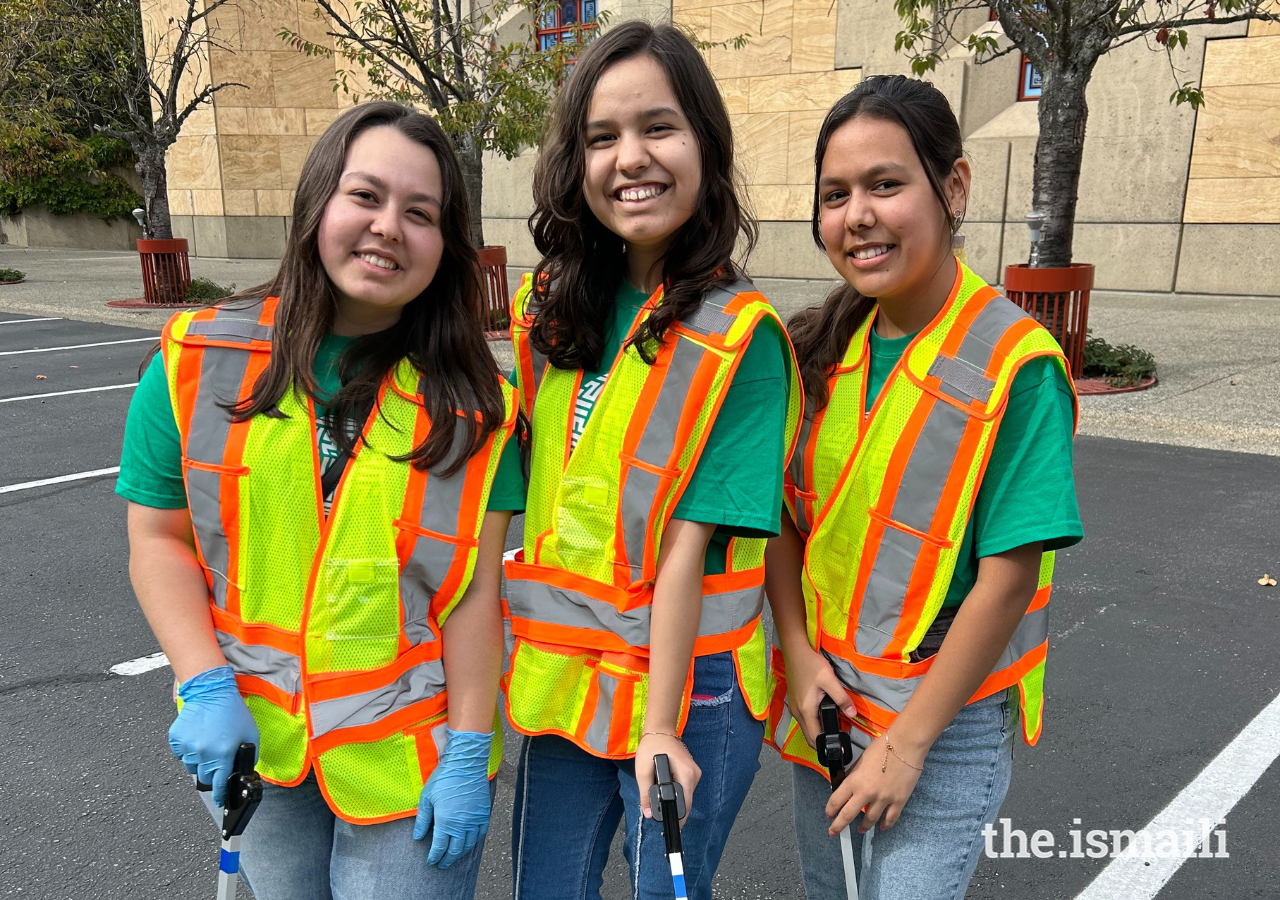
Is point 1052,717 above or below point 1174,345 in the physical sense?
below

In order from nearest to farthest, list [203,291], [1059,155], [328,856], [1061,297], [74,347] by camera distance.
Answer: [328,856]
[1059,155]
[1061,297]
[74,347]
[203,291]

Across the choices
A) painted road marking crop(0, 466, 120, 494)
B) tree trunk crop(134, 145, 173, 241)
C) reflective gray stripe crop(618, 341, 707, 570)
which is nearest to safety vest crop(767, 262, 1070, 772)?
reflective gray stripe crop(618, 341, 707, 570)

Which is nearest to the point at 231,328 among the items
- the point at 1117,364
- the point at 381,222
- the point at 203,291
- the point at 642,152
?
the point at 381,222

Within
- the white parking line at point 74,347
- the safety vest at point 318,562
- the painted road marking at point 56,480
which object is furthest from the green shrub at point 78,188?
the safety vest at point 318,562

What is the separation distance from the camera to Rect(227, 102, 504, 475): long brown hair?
5.48ft

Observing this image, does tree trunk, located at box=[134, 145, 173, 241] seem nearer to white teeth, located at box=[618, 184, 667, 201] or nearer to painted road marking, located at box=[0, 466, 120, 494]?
painted road marking, located at box=[0, 466, 120, 494]

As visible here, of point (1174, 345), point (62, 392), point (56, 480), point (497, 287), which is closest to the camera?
point (56, 480)

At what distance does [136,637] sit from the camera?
172 inches

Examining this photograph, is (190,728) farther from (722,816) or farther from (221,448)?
(722,816)

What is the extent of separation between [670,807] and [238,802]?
2.22 feet

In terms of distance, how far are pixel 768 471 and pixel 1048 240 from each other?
809 centimetres

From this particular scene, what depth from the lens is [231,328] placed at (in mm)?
1696

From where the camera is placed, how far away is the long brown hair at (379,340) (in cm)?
167

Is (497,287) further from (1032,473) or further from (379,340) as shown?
(1032,473)
